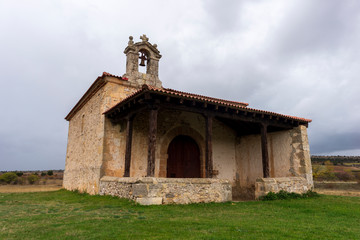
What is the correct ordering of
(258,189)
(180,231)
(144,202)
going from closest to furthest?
(180,231)
(144,202)
(258,189)

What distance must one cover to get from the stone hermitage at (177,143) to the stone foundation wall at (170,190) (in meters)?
0.03

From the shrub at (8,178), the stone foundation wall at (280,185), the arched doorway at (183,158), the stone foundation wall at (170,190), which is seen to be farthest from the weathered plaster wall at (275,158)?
the shrub at (8,178)

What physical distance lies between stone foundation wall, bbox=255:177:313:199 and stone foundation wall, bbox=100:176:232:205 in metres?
1.41

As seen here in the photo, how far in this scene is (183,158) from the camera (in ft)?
34.3

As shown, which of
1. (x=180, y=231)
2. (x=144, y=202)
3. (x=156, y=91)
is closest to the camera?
Answer: (x=180, y=231)

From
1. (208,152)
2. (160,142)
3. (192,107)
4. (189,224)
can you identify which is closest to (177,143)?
(160,142)

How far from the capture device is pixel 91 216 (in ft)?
16.9

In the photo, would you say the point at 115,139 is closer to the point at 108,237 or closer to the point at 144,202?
the point at 144,202

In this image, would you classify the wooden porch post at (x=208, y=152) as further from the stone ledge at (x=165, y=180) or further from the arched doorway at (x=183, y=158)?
the arched doorway at (x=183, y=158)

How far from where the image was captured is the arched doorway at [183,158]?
33.3ft

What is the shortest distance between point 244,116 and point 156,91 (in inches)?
151

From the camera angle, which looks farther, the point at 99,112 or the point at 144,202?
the point at 99,112

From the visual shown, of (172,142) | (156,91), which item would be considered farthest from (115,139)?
(156,91)

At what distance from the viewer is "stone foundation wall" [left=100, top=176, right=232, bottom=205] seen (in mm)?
6246
